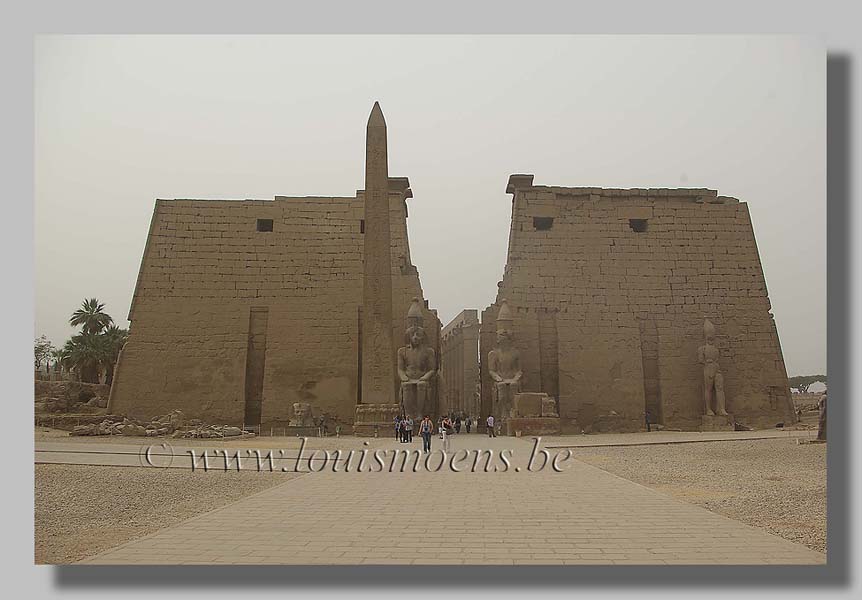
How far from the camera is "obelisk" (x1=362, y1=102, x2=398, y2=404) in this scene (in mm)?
17031

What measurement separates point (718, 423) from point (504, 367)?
542 centimetres

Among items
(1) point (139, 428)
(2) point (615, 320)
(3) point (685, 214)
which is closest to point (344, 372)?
(1) point (139, 428)

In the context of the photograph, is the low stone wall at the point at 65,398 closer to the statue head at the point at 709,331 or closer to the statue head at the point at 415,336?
the statue head at the point at 415,336

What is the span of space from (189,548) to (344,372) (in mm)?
14817

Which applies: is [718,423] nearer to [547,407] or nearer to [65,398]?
[547,407]

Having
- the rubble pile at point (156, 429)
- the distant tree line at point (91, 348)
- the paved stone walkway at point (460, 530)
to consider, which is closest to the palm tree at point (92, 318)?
the distant tree line at point (91, 348)

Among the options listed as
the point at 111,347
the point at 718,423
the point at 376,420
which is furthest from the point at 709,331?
the point at 111,347

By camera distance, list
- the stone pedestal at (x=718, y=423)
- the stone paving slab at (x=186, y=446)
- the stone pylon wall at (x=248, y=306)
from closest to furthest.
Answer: the stone paving slab at (x=186, y=446) → the stone pedestal at (x=718, y=423) → the stone pylon wall at (x=248, y=306)

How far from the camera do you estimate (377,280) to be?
17172 mm

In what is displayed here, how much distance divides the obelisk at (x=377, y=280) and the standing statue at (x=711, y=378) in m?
7.81

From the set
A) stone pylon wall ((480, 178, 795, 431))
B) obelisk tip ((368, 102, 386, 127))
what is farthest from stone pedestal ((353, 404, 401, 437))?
obelisk tip ((368, 102, 386, 127))

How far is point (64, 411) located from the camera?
20.9 metres

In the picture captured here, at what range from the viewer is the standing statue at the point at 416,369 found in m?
17.9

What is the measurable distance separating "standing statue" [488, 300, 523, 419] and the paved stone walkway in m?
9.74
